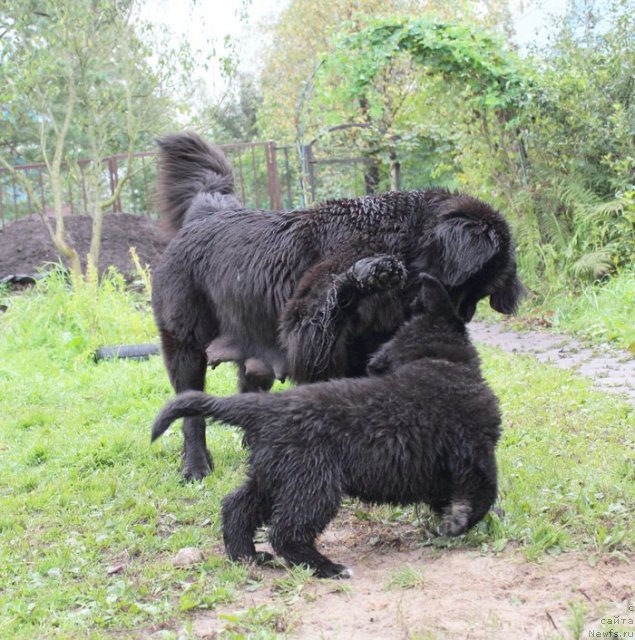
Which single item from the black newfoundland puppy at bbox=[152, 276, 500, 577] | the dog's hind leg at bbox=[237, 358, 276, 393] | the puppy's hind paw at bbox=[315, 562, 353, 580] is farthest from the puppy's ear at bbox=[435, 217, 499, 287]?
the puppy's hind paw at bbox=[315, 562, 353, 580]

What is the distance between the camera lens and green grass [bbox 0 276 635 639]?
8.63ft

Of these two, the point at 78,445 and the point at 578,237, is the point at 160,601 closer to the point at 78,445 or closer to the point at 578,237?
the point at 78,445

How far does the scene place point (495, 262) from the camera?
3.66 metres

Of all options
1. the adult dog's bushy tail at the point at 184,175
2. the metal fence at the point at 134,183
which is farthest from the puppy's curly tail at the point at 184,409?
the metal fence at the point at 134,183

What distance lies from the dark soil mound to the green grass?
463cm

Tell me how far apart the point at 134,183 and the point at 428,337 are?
12.1 metres

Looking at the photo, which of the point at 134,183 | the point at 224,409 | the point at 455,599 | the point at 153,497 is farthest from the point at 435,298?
the point at 134,183

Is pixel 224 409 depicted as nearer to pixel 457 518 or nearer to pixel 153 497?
pixel 457 518

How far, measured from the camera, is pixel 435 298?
3.29 m

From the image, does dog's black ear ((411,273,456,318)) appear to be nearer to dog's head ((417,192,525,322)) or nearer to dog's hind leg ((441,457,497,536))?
dog's head ((417,192,525,322))

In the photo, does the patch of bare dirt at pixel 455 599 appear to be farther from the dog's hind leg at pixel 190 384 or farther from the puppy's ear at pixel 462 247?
the dog's hind leg at pixel 190 384

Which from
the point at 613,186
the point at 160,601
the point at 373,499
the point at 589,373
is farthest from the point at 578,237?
the point at 160,601

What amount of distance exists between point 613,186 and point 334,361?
5981 mm

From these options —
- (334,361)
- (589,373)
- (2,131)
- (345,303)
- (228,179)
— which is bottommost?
(589,373)
